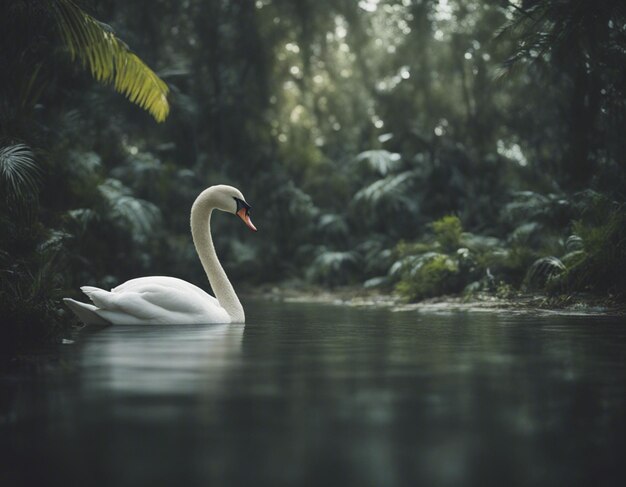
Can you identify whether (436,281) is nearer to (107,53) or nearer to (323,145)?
(107,53)

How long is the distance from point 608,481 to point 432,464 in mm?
507

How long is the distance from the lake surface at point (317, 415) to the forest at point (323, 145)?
2332 millimetres

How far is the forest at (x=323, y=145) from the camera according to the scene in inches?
397

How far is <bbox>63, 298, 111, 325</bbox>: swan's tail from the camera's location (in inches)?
326

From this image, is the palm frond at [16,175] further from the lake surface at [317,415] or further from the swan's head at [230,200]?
the swan's head at [230,200]

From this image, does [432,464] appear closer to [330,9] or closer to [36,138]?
[36,138]

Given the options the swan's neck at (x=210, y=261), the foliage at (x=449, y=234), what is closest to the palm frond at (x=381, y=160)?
the foliage at (x=449, y=234)

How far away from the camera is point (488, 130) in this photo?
74.1 feet

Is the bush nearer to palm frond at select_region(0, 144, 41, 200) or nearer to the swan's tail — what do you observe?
the swan's tail

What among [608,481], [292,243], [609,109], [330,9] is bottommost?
[608,481]

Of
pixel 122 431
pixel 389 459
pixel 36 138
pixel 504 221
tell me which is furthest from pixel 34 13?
pixel 504 221

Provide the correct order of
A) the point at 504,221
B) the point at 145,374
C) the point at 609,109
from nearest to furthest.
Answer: the point at 145,374
the point at 609,109
the point at 504,221

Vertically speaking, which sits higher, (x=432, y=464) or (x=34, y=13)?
(x=34, y=13)

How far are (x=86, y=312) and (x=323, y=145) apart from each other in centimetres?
1918
